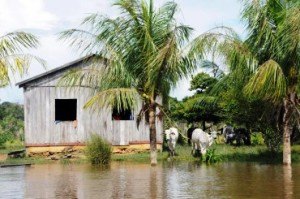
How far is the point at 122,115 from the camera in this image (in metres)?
26.6

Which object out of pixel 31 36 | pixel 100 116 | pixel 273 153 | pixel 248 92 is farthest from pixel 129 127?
pixel 31 36

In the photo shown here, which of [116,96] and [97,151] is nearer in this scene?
[116,96]

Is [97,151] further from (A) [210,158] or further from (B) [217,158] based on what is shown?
(B) [217,158]

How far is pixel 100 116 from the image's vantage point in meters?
24.8

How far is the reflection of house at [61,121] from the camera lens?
80.4 ft

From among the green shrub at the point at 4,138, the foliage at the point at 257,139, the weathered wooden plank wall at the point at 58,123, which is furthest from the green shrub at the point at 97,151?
the green shrub at the point at 4,138

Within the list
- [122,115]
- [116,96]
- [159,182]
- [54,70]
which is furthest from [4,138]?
[159,182]

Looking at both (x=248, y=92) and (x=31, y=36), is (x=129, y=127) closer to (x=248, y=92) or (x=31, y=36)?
(x=248, y=92)

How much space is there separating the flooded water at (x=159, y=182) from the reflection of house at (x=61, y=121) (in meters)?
6.28

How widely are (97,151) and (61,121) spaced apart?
18.6 feet

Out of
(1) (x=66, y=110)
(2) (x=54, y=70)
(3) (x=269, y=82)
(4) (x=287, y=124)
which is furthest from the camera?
(1) (x=66, y=110)

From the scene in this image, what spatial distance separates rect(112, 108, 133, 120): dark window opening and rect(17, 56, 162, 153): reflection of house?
655 millimetres

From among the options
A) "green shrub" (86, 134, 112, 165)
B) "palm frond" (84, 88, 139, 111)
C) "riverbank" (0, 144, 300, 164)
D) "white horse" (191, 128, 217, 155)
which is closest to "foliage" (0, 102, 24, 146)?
"riverbank" (0, 144, 300, 164)

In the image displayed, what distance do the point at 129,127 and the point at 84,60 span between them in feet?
11.9
